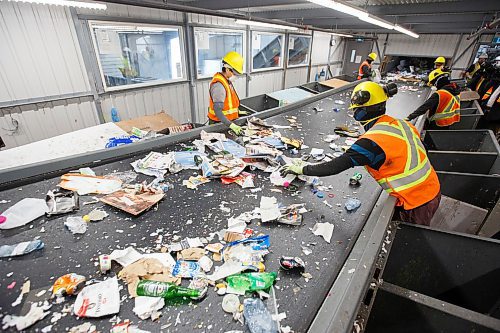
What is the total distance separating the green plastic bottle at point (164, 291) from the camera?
39.1 inches

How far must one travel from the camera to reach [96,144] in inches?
111

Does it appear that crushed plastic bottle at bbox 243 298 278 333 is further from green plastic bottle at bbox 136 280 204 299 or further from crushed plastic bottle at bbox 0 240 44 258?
crushed plastic bottle at bbox 0 240 44 258

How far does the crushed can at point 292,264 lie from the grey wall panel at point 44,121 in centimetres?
467

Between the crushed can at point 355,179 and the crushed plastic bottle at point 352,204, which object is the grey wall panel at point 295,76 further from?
the crushed plastic bottle at point 352,204

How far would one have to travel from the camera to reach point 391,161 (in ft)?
5.21

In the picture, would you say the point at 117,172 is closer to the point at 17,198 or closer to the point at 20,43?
the point at 17,198

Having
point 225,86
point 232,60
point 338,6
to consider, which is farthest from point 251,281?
point 338,6

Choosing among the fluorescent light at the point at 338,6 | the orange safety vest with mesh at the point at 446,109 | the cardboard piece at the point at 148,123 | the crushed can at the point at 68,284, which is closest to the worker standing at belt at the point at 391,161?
the fluorescent light at the point at 338,6

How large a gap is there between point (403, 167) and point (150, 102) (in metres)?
5.12

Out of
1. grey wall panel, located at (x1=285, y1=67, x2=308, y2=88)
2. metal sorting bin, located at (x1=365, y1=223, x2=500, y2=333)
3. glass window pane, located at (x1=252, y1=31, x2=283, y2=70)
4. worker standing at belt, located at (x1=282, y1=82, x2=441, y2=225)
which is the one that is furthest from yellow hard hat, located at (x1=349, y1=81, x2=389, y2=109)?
grey wall panel, located at (x1=285, y1=67, x2=308, y2=88)

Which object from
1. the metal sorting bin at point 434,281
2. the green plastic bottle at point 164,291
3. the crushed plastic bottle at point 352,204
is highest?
the green plastic bottle at point 164,291

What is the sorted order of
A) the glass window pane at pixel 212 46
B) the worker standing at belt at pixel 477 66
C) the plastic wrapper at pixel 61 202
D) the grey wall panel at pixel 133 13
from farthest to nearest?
the worker standing at belt at pixel 477 66, the glass window pane at pixel 212 46, the grey wall panel at pixel 133 13, the plastic wrapper at pixel 61 202

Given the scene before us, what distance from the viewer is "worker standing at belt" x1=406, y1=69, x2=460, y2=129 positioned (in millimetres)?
3570

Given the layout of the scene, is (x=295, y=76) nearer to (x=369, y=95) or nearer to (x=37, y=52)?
(x=37, y=52)
